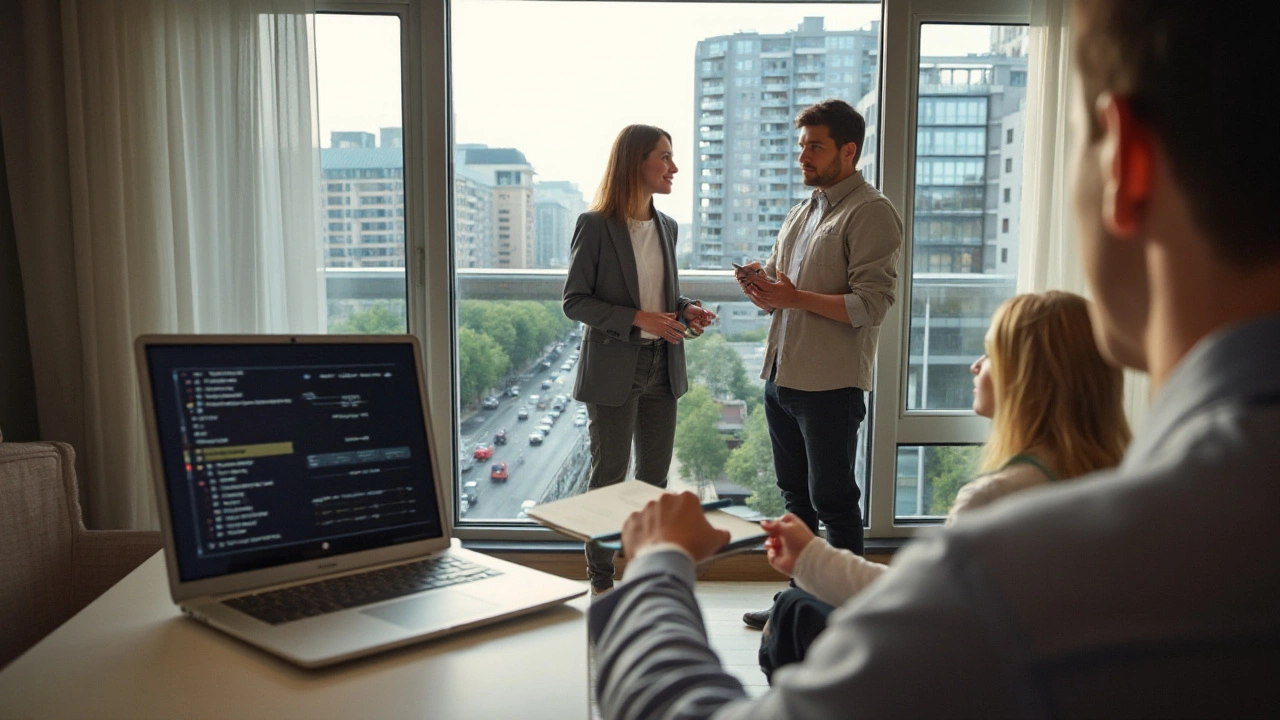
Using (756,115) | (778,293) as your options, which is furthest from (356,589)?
(756,115)

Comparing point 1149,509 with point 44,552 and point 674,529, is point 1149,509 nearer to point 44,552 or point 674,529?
point 674,529

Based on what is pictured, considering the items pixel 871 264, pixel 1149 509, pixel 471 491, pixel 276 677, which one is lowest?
pixel 471 491

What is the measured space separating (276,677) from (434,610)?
0.20 meters

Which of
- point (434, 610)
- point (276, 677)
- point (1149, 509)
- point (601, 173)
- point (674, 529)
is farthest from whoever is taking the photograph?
point (601, 173)

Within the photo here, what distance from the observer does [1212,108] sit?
0.47 metres

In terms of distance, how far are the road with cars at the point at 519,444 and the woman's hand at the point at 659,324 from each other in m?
0.66

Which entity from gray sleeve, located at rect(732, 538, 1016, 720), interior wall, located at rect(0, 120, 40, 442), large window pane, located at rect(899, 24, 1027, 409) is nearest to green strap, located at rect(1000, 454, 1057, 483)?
gray sleeve, located at rect(732, 538, 1016, 720)

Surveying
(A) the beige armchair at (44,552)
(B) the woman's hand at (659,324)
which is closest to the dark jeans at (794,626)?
(A) the beige armchair at (44,552)

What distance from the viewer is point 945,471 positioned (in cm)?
354

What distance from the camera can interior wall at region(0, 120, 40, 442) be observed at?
10.1ft

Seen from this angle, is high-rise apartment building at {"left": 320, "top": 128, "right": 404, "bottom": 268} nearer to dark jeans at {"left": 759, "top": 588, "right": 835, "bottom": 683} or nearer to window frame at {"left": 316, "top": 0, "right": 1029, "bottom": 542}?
window frame at {"left": 316, "top": 0, "right": 1029, "bottom": 542}

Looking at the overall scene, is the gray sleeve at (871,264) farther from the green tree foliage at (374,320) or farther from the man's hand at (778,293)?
the green tree foliage at (374,320)

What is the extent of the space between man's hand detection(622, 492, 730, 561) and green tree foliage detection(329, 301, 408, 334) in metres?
2.60

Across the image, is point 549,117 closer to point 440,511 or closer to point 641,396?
point 641,396
